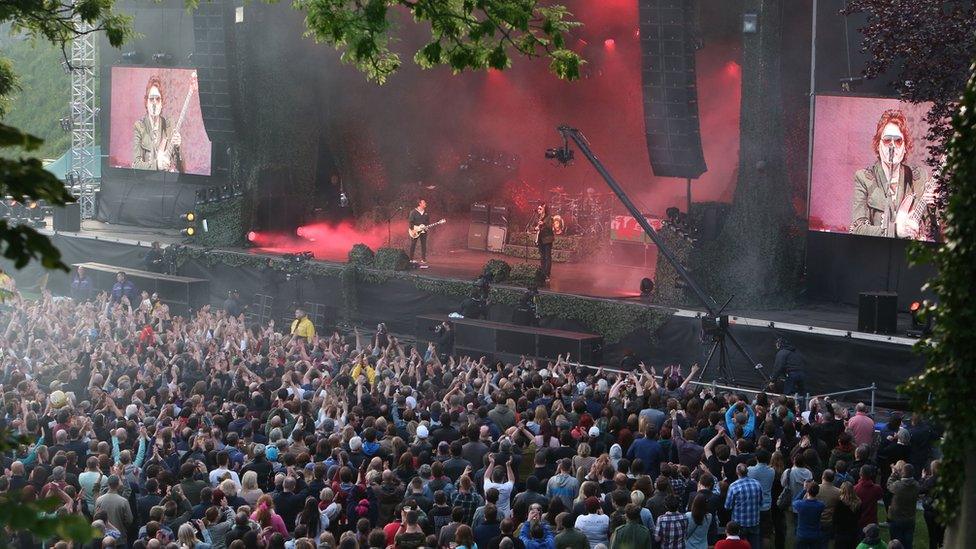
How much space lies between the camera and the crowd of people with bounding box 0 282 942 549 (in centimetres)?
886

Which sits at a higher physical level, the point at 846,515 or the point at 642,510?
the point at 642,510

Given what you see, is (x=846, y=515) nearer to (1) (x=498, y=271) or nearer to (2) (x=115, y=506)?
(2) (x=115, y=506)

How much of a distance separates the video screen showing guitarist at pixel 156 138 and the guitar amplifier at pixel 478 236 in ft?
27.2

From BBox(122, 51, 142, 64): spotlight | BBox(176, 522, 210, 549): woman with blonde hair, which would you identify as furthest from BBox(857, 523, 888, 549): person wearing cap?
BBox(122, 51, 142, 64): spotlight

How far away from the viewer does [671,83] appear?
66.4 ft

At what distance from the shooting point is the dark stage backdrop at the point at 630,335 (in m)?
17.5

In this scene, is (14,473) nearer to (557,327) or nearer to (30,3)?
(30,3)

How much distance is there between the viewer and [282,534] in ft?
28.4

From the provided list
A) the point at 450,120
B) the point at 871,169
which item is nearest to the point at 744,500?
the point at 871,169

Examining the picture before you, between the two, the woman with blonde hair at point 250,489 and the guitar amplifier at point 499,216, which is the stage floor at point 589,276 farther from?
the woman with blonde hair at point 250,489

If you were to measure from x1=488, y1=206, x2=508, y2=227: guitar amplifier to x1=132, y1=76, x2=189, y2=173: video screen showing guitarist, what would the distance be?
8.78 metres

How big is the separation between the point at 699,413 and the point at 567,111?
61.8ft

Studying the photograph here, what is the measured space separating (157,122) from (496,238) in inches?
408

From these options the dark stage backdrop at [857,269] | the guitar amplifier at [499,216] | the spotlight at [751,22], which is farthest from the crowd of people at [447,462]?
the guitar amplifier at [499,216]
